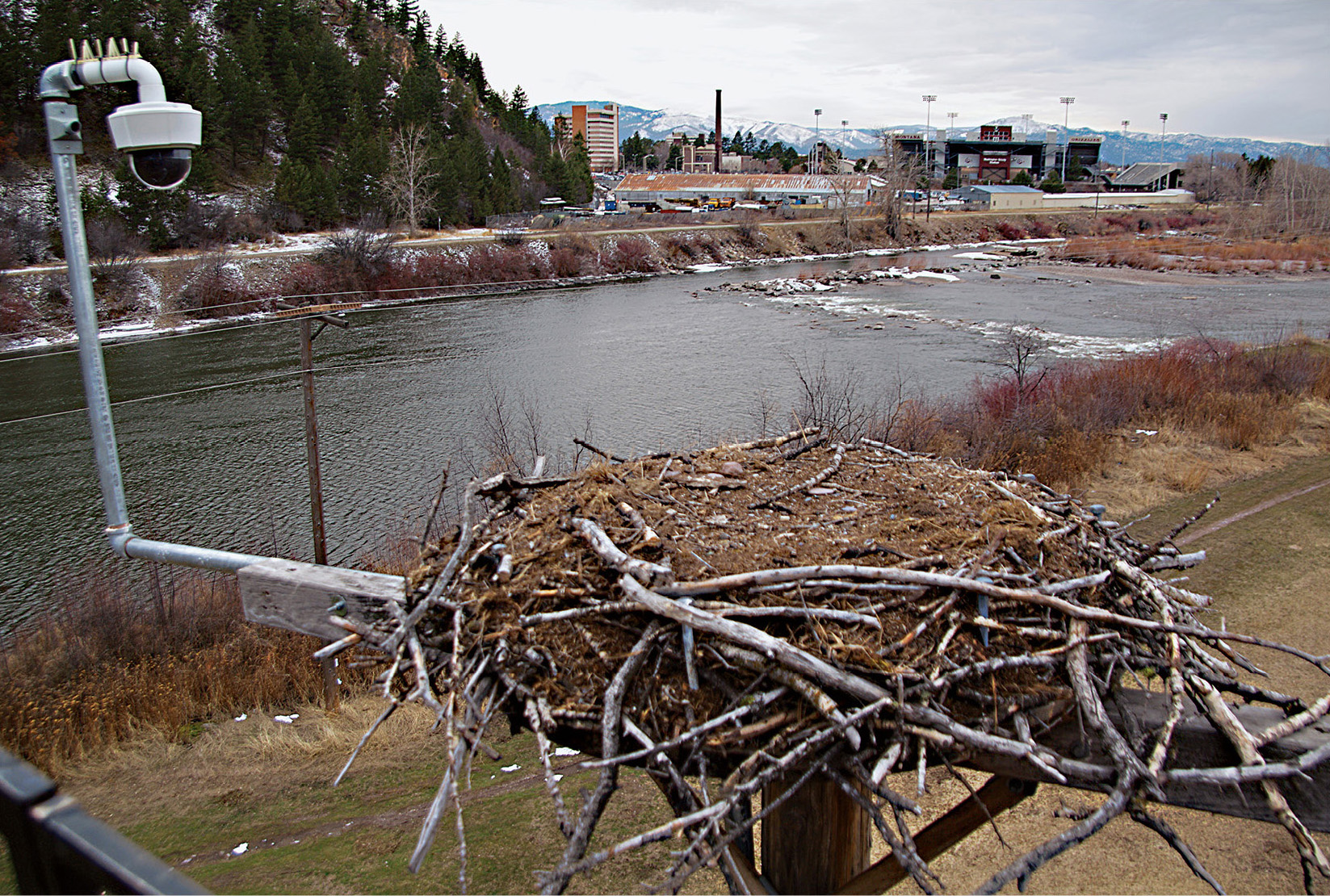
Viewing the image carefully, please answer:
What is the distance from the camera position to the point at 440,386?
2598 centimetres

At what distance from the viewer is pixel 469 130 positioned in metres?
85.5

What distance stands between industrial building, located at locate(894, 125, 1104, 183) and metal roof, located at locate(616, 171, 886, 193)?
128 feet

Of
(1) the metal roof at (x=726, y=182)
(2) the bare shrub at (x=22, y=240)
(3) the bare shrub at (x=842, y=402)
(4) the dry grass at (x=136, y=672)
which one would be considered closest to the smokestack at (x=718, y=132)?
(1) the metal roof at (x=726, y=182)

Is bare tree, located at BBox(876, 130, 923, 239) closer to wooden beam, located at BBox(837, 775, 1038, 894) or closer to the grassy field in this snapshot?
the grassy field

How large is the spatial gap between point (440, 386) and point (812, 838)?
78.9ft

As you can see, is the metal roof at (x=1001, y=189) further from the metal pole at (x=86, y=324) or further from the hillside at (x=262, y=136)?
the metal pole at (x=86, y=324)

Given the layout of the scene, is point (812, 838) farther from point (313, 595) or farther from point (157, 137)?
point (157, 137)

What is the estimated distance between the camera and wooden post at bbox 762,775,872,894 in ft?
11.1

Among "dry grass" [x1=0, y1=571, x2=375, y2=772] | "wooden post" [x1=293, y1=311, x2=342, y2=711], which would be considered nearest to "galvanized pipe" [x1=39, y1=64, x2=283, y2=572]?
"wooden post" [x1=293, y1=311, x2=342, y2=711]

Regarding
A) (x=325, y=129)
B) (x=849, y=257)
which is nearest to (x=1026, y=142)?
(x=849, y=257)

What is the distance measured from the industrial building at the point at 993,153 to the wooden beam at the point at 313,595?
154 meters

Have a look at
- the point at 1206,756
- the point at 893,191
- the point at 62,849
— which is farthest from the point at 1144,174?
the point at 62,849

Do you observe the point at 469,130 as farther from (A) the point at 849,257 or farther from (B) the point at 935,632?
(B) the point at 935,632

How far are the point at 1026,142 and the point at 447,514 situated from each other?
162 meters
